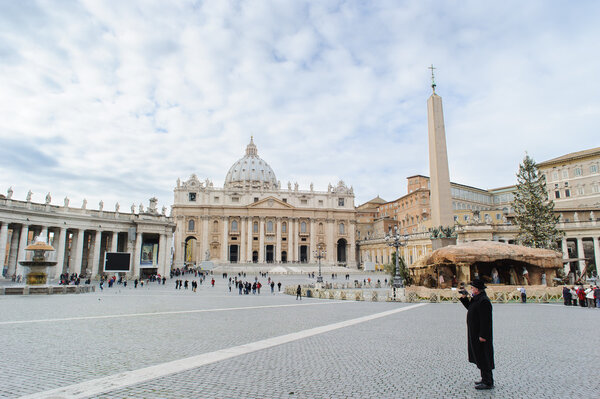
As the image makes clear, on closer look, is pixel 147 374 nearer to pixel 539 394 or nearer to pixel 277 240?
pixel 539 394

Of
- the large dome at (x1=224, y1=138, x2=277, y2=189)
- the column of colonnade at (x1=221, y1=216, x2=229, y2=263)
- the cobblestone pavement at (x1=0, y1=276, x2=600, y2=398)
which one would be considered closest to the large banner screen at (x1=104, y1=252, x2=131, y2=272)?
the cobblestone pavement at (x1=0, y1=276, x2=600, y2=398)

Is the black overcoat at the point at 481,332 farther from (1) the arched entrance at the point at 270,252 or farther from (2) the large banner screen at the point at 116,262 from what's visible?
(1) the arched entrance at the point at 270,252

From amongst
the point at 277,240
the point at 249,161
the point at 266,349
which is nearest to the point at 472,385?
the point at 266,349

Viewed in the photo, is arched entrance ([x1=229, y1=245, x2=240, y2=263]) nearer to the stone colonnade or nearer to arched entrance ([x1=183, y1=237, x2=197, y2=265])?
arched entrance ([x1=183, y1=237, x2=197, y2=265])

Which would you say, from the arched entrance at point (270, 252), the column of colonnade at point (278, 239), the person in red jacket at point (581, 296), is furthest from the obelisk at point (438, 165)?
the arched entrance at point (270, 252)

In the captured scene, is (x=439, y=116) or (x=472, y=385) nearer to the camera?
(x=472, y=385)

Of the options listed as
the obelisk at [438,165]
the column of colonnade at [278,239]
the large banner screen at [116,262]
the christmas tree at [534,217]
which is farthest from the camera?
the column of colonnade at [278,239]

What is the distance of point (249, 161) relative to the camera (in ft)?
383

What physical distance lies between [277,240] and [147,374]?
260 ft

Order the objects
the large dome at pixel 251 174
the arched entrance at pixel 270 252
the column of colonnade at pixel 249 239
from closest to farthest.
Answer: the column of colonnade at pixel 249 239 < the arched entrance at pixel 270 252 < the large dome at pixel 251 174

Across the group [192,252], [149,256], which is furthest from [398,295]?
[192,252]

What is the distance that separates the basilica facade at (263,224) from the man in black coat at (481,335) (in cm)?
7436

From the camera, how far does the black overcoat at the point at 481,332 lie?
16.9 ft

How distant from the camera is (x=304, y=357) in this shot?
22.7ft
